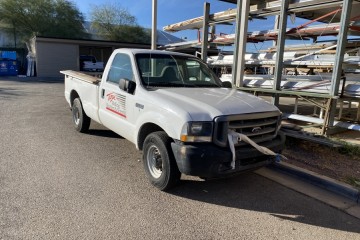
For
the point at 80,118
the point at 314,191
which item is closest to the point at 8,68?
the point at 80,118

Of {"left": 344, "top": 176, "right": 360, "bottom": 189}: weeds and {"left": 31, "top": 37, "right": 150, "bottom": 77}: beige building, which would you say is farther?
{"left": 31, "top": 37, "right": 150, "bottom": 77}: beige building

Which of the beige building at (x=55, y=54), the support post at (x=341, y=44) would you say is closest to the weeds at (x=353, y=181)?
the support post at (x=341, y=44)

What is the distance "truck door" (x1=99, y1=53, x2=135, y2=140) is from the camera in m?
4.87

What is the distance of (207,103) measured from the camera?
3.97m

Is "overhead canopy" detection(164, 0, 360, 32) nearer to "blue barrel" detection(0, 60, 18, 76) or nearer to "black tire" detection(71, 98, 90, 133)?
"black tire" detection(71, 98, 90, 133)

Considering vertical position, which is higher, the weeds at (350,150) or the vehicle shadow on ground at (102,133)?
the weeds at (350,150)

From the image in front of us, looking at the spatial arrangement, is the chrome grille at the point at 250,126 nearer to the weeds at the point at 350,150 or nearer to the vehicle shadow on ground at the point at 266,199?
the vehicle shadow on ground at the point at 266,199

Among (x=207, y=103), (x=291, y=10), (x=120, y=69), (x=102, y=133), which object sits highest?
(x=291, y=10)

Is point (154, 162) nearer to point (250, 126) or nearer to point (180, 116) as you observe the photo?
point (180, 116)

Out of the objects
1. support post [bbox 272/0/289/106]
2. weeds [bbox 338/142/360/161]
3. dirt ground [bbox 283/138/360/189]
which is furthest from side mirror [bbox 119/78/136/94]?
weeds [bbox 338/142/360/161]

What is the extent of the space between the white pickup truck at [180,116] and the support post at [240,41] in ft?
8.38

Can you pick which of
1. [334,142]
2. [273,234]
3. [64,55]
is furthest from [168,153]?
[64,55]

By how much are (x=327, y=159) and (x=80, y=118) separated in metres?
5.22

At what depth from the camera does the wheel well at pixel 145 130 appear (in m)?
4.42
